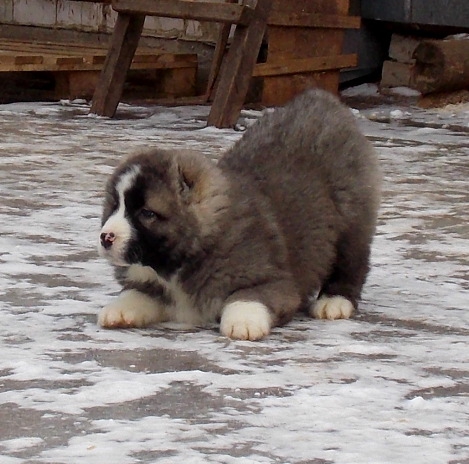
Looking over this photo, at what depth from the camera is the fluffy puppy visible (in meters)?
Answer: 3.51

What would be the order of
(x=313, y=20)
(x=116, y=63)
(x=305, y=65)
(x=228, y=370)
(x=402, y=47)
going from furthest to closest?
(x=402, y=47)
(x=305, y=65)
(x=313, y=20)
(x=116, y=63)
(x=228, y=370)

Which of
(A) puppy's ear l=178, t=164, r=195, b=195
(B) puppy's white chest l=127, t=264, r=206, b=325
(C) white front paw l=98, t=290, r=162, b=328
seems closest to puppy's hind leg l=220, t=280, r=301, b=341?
(B) puppy's white chest l=127, t=264, r=206, b=325

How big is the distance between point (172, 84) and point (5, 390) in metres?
8.22

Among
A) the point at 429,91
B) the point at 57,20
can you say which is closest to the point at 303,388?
the point at 429,91

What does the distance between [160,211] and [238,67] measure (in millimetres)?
5017

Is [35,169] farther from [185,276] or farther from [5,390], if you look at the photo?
[5,390]

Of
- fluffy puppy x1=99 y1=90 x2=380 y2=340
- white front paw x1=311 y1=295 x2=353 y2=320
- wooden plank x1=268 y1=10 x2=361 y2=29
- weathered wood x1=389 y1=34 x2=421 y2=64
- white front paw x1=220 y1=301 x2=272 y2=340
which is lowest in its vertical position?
white front paw x1=311 y1=295 x2=353 y2=320

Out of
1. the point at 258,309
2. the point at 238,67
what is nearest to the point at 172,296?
the point at 258,309

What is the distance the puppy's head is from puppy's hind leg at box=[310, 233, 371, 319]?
1.95ft

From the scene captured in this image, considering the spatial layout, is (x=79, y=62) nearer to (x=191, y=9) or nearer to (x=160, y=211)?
(x=191, y=9)

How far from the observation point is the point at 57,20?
1230 cm

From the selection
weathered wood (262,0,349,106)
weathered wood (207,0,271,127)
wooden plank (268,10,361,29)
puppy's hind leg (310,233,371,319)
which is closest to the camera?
puppy's hind leg (310,233,371,319)

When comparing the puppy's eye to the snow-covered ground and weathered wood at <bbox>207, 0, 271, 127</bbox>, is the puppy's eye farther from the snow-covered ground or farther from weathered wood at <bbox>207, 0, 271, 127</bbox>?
weathered wood at <bbox>207, 0, 271, 127</bbox>

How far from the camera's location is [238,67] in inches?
331
